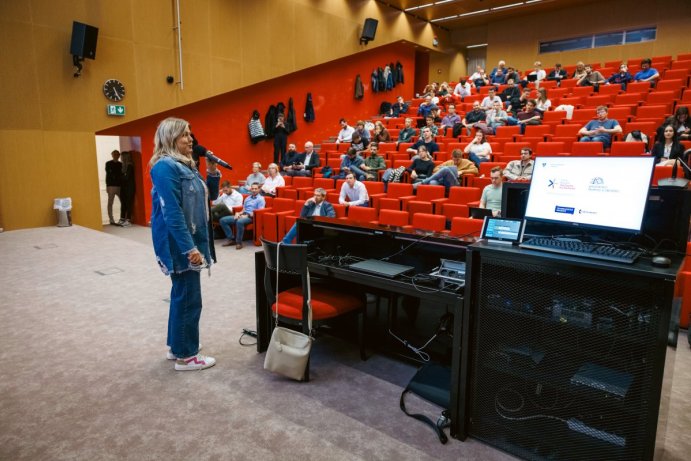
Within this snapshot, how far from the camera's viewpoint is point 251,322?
329 cm

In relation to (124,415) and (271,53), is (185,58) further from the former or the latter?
(124,415)

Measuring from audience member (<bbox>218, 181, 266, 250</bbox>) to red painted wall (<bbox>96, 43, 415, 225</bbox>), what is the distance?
262 centimetres

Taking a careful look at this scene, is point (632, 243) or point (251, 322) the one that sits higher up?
point (632, 243)

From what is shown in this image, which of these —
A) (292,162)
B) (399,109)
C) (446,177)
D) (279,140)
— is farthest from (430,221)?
(399,109)

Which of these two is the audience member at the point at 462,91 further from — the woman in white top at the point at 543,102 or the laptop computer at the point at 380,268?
the laptop computer at the point at 380,268

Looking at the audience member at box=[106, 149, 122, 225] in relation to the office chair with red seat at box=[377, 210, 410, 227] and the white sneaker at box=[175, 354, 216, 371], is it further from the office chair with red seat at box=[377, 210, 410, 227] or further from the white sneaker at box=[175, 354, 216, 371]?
the white sneaker at box=[175, 354, 216, 371]

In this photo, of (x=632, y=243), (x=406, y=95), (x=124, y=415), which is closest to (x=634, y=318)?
(x=632, y=243)

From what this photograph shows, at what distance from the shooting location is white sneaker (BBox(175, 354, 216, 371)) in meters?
2.52

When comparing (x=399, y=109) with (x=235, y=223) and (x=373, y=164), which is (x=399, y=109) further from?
(x=235, y=223)

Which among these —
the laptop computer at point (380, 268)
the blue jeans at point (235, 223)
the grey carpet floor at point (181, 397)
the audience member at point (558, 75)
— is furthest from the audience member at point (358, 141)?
the laptop computer at point (380, 268)

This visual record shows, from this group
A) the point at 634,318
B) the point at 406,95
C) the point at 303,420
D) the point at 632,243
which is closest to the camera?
the point at 634,318

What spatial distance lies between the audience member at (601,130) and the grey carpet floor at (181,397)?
12.5 feet

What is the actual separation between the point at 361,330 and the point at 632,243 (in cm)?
149

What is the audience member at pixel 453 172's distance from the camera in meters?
5.73
